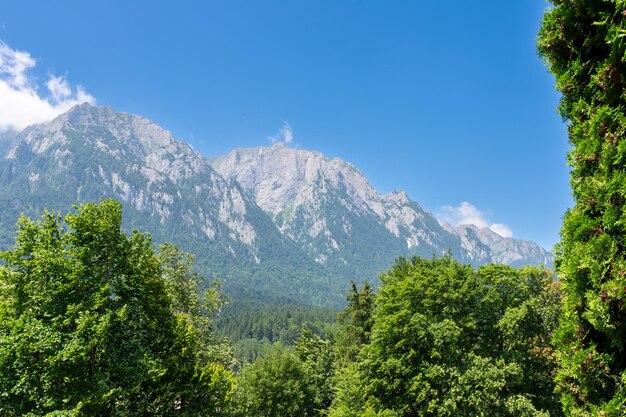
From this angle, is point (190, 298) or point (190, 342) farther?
point (190, 298)

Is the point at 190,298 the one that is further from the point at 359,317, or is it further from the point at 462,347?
the point at 359,317

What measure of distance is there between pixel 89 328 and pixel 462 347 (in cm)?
2161

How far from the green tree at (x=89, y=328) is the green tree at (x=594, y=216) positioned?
13.9 metres

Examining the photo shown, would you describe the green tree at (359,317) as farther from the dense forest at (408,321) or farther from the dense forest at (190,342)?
the dense forest at (408,321)

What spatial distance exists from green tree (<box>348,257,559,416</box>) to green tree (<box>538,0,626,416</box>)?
16.0 m

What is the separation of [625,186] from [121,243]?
1693 cm

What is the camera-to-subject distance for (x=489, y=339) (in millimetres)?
26469

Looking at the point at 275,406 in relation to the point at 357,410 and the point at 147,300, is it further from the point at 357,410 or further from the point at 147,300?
the point at 147,300

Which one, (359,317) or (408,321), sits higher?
(359,317)

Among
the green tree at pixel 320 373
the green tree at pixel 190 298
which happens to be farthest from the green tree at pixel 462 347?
the green tree at pixel 320 373

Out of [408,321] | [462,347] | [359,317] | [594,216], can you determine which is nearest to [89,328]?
[594,216]

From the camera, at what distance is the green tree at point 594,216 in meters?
6.77

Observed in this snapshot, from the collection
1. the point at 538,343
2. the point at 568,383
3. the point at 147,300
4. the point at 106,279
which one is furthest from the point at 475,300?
the point at 106,279

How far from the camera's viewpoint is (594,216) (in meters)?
7.61
